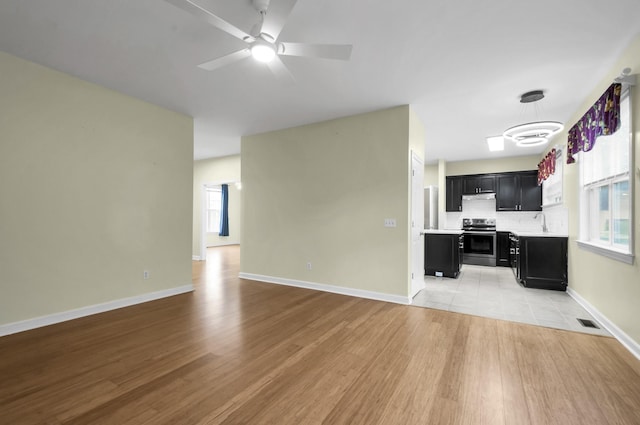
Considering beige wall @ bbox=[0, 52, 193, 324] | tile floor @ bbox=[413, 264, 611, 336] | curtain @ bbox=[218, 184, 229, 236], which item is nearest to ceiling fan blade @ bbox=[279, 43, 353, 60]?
beige wall @ bbox=[0, 52, 193, 324]

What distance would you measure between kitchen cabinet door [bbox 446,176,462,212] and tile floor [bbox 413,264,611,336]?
2.65 metres

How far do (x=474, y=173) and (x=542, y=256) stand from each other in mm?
3378

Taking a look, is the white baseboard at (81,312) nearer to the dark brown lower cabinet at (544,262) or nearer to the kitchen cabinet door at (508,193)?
the dark brown lower cabinet at (544,262)

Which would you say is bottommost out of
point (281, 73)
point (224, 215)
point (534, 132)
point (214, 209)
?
point (224, 215)

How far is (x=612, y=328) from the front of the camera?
2.96 metres

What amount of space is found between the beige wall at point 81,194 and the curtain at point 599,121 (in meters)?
5.35

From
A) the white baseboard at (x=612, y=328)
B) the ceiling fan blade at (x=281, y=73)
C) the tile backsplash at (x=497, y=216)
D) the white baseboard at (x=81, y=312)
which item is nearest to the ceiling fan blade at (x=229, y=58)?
the ceiling fan blade at (x=281, y=73)

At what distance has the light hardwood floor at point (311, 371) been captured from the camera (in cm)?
178

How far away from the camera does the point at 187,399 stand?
1889mm

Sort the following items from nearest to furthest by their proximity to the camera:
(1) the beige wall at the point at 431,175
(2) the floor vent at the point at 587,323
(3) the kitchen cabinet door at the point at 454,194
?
(2) the floor vent at the point at 587,323
(3) the kitchen cabinet door at the point at 454,194
(1) the beige wall at the point at 431,175

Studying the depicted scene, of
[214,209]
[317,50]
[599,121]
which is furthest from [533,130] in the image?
[214,209]

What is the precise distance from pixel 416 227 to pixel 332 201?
1379mm

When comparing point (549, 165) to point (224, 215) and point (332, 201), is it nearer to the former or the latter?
point (332, 201)

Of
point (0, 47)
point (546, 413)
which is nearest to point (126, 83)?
point (0, 47)
